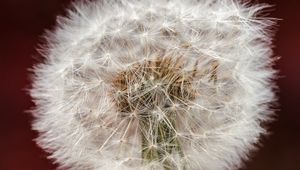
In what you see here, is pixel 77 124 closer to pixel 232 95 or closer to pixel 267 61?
pixel 232 95

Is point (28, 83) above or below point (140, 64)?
above

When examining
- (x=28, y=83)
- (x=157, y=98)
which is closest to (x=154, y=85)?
(x=157, y=98)

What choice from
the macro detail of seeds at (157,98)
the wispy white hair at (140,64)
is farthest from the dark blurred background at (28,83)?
the macro detail of seeds at (157,98)

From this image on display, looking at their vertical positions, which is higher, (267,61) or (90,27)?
(90,27)

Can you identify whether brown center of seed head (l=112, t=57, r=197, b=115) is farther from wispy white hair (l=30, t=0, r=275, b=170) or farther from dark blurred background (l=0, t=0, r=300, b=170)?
dark blurred background (l=0, t=0, r=300, b=170)

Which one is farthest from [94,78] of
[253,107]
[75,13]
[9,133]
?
[9,133]

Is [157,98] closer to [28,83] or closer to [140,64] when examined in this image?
[140,64]

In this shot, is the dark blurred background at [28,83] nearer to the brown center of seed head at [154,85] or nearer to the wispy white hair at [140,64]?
the wispy white hair at [140,64]
